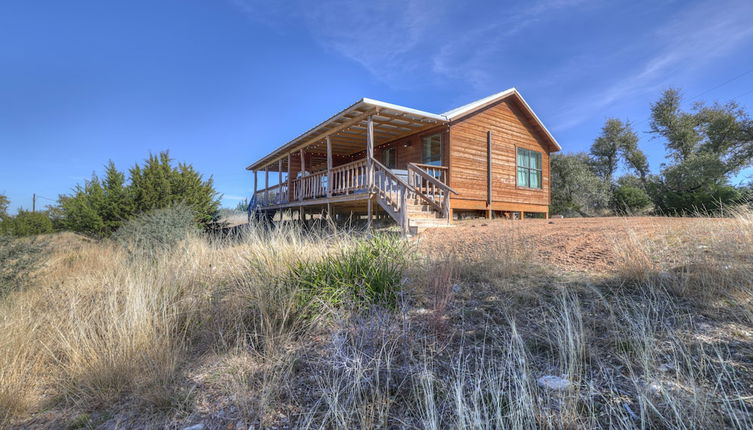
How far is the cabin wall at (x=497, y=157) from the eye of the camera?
1190cm

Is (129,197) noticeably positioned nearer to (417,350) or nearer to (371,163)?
(371,163)

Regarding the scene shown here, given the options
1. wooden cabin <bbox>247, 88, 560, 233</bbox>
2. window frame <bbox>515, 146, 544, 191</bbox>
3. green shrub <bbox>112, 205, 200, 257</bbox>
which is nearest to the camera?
green shrub <bbox>112, 205, 200, 257</bbox>

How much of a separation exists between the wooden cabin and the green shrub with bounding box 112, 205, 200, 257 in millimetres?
4595

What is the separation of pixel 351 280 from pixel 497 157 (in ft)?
37.6

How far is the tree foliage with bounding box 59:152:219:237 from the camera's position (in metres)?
9.90

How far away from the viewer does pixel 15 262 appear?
16.5 feet

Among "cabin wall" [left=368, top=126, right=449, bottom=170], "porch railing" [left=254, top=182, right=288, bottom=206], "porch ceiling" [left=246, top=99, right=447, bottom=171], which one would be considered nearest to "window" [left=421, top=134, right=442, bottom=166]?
"cabin wall" [left=368, top=126, right=449, bottom=170]

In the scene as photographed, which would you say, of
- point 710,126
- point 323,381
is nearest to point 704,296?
point 323,381

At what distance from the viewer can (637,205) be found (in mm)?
17516

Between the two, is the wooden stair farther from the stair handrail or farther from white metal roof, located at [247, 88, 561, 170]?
white metal roof, located at [247, 88, 561, 170]

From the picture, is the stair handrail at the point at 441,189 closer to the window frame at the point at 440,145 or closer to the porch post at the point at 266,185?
the window frame at the point at 440,145

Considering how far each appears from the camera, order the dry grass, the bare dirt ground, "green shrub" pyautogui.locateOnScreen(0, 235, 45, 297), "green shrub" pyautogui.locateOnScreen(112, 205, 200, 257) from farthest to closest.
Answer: "green shrub" pyautogui.locateOnScreen(112, 205, 200, 257), "green shrub" pyautogui.locateOnScreen(0, 235, 45, 297), the bare dirt ground, the dry grass

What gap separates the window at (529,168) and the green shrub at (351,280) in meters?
12.1

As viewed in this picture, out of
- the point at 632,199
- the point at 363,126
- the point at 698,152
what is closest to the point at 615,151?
the point at 698,152
